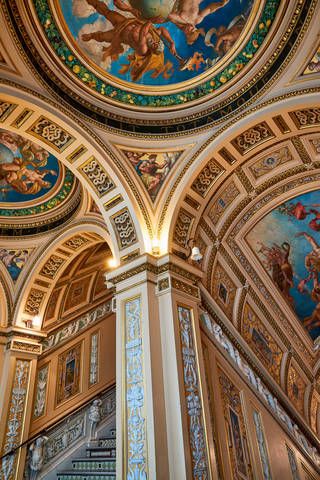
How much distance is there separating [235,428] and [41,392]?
6417 mm

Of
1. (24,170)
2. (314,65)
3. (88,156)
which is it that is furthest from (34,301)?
(314,65)

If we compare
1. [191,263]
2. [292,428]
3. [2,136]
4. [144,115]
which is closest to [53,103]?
[144,115]

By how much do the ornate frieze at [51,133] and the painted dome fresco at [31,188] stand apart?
183cm

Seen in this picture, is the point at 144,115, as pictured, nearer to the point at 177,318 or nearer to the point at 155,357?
the point at 177,318

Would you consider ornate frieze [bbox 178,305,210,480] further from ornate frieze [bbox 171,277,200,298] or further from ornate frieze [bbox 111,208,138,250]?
ornate frieze [bbox 111,208,138,250]

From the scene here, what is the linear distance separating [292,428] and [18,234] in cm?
930

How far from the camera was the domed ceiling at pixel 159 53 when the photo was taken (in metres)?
7.10

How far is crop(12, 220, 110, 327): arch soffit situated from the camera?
11.4 m

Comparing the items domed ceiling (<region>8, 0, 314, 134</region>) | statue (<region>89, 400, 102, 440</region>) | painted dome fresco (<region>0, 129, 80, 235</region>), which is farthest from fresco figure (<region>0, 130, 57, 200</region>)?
statue (<region>89, 400, 102, 440</region>)

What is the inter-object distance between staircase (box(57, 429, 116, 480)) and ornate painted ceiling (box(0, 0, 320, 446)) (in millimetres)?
3953

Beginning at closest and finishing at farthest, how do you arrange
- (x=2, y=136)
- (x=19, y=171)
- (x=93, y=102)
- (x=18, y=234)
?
1. (x=93, y=102)
2. (x=2, y=136)
3. (x=19, y=171)
4. (x=18, y=234)

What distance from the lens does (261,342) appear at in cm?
1105

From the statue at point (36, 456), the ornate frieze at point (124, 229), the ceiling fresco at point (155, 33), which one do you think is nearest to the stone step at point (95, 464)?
the statue at point (36, 456)

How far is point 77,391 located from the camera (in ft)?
39.9
